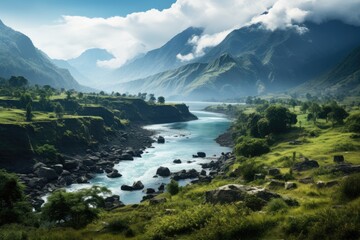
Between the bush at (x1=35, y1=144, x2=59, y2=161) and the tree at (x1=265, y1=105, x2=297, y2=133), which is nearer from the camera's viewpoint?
the bush at (x1=35, y1=144, x2=59, y2=161)

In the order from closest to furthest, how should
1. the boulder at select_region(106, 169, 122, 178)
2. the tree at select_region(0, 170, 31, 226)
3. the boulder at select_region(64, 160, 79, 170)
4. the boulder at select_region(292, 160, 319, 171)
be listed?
the tree at select_region(0, 170, 31, 226), the boulder at select_region(292, 160, 319, 171), the boulder at select_region(106, 169, 122, 178), the boulder at select_region(64, 160, 79, 170)

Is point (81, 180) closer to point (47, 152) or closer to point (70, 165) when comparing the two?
point (70, 165)

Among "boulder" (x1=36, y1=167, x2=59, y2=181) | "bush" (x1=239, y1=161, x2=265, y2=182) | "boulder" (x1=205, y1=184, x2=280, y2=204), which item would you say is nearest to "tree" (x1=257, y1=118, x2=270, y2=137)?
"bush" (x1=239, y1=161, x2=265, y2=182)

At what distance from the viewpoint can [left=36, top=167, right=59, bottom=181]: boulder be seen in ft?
349

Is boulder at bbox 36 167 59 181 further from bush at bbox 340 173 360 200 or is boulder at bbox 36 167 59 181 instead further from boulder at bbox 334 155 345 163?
bush at bbox 340 173 360 200

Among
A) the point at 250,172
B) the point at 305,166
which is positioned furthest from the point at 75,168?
the point at 305,166

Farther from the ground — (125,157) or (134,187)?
(125,157)

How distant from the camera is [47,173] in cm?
10719

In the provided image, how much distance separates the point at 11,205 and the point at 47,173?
57.7 m

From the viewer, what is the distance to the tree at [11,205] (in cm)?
4893

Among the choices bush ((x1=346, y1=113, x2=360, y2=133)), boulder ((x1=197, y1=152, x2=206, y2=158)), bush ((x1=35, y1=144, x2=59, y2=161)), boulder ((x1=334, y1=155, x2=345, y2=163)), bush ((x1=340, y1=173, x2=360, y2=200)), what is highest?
bush ((x1=346, y1=113, x2=360, y2=133))

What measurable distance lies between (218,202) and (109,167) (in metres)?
99.1

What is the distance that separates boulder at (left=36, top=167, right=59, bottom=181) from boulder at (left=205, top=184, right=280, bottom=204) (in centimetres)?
8296

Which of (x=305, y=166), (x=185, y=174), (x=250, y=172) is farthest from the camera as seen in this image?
(x=185, y=174)
